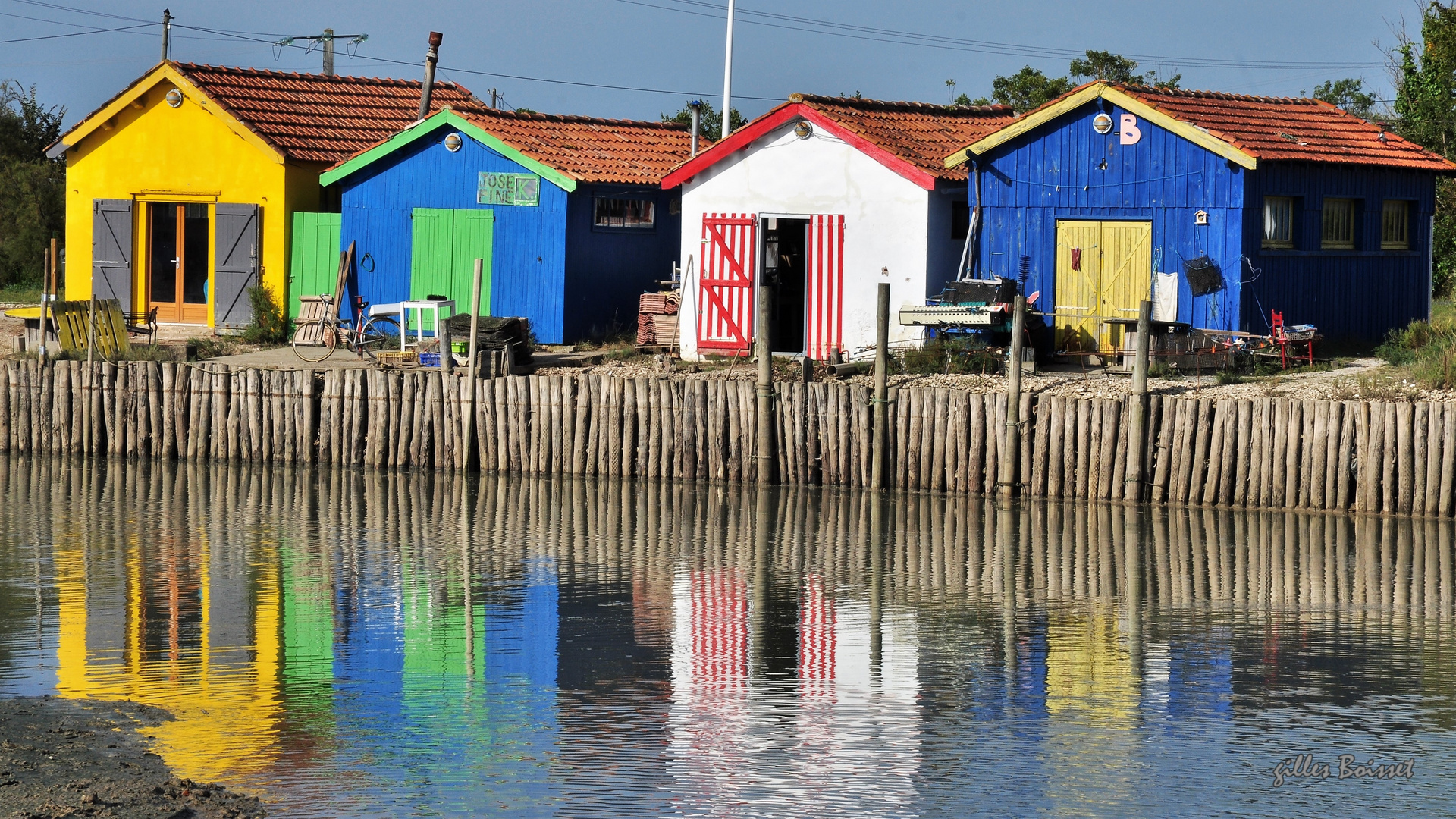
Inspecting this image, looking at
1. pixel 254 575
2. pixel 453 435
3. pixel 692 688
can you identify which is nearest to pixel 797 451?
pixel 453 435

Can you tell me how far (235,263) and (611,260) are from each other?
613 centimetres

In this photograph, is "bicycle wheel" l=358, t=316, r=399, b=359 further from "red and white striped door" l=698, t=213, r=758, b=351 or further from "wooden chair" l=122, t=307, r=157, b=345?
"red and white striped door" l=698, t=213, r=758, b=351

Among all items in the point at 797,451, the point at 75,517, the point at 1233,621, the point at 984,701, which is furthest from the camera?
the point at 797,451

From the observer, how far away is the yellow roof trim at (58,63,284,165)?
27.2 m

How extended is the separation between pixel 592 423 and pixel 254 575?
6068 mm

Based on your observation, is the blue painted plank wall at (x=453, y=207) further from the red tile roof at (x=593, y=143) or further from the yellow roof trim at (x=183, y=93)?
the yellow roof trim at (x=183, y=93)

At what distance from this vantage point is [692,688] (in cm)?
1020

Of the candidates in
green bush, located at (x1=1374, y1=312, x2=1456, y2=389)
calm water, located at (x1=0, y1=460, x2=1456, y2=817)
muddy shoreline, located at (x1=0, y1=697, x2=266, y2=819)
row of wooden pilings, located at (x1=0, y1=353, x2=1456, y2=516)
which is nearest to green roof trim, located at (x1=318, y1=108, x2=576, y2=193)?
row of wooden pilings, located at (x1=0, y1=353, x2=1456, y2=516)

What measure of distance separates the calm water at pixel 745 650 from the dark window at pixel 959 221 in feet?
24.9

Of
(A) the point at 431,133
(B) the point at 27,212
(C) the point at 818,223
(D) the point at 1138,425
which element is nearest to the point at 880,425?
(D) the point at 1138,425

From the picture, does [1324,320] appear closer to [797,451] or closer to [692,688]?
[797,451]

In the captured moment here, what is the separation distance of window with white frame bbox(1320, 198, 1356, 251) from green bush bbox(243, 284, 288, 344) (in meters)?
15.5

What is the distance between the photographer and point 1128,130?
22703mm

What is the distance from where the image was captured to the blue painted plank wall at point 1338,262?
22.4 meters
